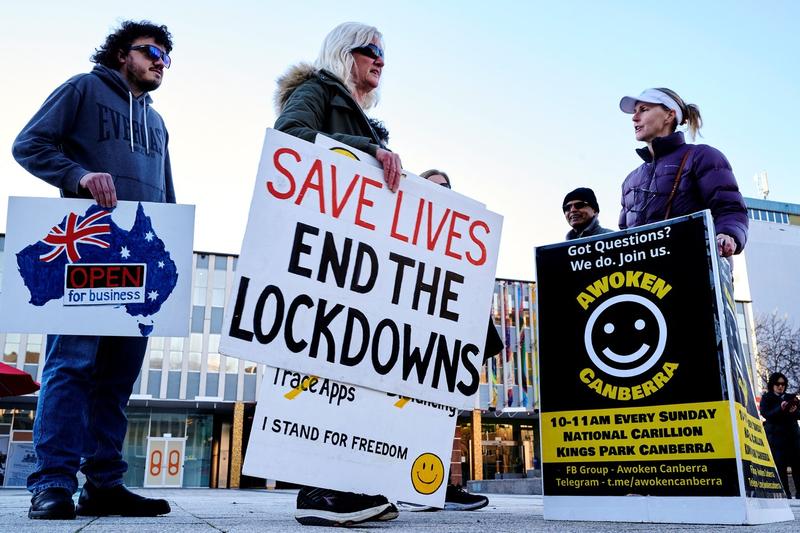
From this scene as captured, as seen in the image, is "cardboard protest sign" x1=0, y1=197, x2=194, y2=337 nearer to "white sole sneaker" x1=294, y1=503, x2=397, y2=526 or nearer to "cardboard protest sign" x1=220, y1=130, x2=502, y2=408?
"cardboard protest sign" x1=220, y1=130, x2=502, y2=408

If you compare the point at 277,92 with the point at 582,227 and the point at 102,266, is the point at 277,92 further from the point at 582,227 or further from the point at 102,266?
the point at 582,227

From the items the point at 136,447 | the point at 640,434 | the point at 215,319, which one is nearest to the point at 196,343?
the point at 215,319

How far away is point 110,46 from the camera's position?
337 centimetres

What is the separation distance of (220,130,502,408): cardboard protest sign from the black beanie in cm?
214

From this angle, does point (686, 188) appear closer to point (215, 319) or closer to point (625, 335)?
point (625, 335)

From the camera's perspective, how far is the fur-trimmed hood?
306 cm

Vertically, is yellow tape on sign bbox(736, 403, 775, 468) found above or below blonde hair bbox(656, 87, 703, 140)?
below

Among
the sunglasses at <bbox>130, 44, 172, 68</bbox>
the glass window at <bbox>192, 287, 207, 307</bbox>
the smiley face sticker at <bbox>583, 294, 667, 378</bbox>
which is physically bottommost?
the smiley face sticker at <bbox>583, 294, 667, 378</bbox>

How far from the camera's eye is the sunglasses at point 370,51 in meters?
3.11

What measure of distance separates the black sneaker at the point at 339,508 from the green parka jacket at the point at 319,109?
50.4 inches

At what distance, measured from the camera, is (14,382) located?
742cm

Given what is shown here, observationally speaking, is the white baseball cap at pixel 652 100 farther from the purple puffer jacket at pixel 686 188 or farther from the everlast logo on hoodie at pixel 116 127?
the everlast logo on hoodie at pixel 116 127

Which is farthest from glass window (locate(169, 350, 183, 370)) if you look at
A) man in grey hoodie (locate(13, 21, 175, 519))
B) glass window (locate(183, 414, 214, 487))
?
man in grey hoodie (locate(13, 21, 175, 519))

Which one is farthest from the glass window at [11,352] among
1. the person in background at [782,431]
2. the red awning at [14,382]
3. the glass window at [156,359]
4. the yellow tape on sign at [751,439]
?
the yellow tape on sign at [751,439]
